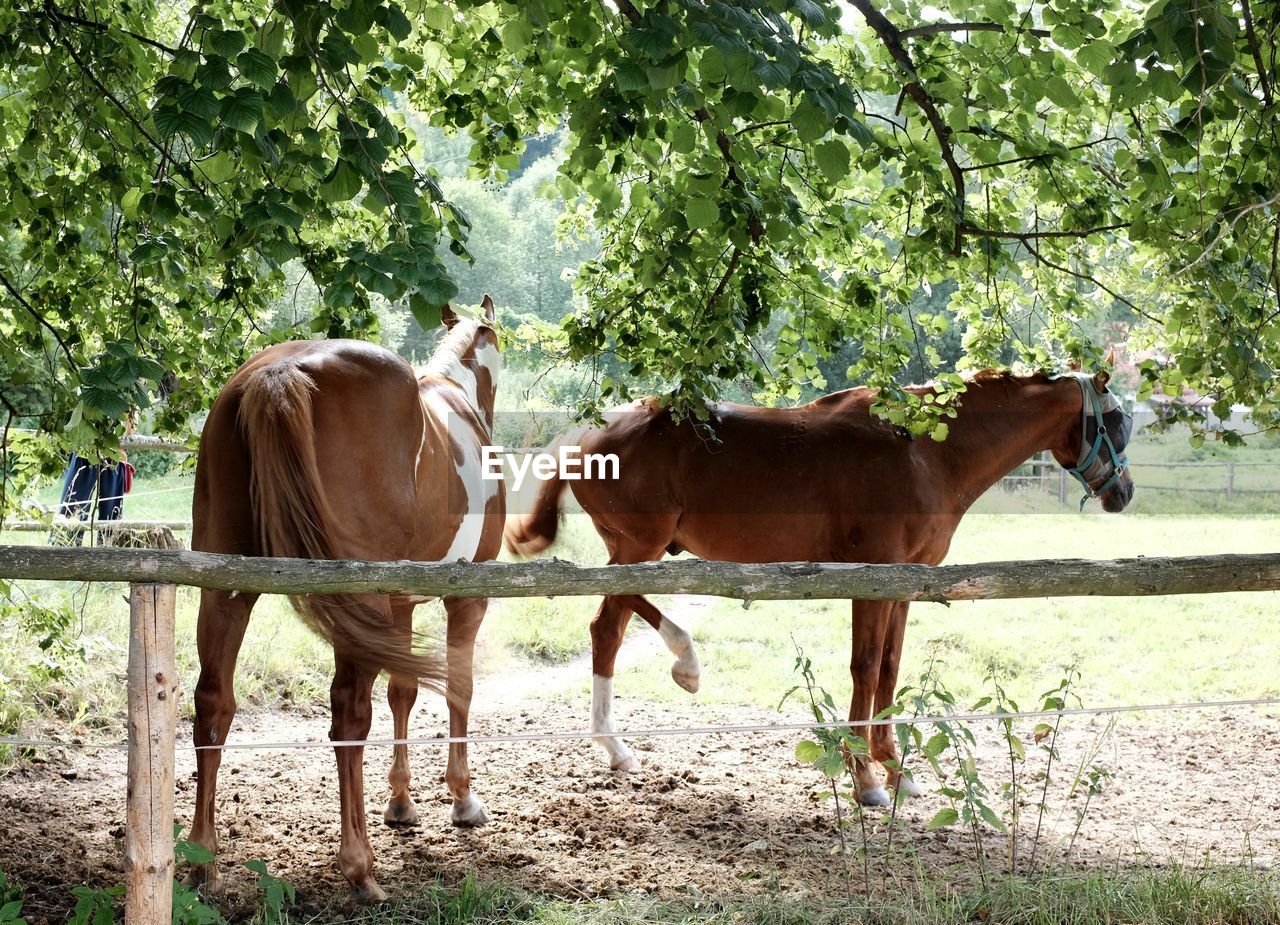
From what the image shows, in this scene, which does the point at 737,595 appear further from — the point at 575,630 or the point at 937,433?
the point at 575,630

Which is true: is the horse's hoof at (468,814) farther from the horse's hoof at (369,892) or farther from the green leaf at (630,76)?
the green leaf at (630,76)

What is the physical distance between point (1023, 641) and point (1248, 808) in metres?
4.20

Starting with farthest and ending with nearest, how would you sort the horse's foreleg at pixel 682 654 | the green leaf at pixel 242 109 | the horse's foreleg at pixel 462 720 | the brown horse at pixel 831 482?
1. the horse's foreleg at pixel 682 654
2. the brown horse at pixel 831 482
3. the horse's foreleg at pixel 462 720
4. the green leaf at pixel 242 109

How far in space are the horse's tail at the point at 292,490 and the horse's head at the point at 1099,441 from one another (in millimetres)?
3657

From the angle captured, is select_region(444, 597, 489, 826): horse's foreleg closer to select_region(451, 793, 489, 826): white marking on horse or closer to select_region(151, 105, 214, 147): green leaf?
select_region(451, 793, 489, 826): white marking on horse

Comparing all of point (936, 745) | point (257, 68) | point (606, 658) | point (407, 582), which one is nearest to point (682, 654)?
point (606, 658)

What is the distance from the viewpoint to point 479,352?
543 cm

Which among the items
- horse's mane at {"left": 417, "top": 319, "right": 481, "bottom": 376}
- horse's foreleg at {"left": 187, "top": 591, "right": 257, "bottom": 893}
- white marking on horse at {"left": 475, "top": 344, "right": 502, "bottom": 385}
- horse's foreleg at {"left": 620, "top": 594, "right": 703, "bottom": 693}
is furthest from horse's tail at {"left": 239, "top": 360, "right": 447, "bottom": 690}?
horse's foreleg at {"left": 620, "top": 594, "right": 703, "bottom": 693}

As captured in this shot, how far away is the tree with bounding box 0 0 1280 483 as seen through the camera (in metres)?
2.76

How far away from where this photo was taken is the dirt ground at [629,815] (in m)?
3.94

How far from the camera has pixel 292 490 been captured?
3.41 metres

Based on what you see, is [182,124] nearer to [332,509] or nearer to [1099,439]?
[332,509]

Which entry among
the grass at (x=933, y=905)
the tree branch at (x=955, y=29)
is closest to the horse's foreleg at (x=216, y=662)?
the grass at (x=933, y=905)

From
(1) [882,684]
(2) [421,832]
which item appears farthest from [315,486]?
(1) [882,684]
